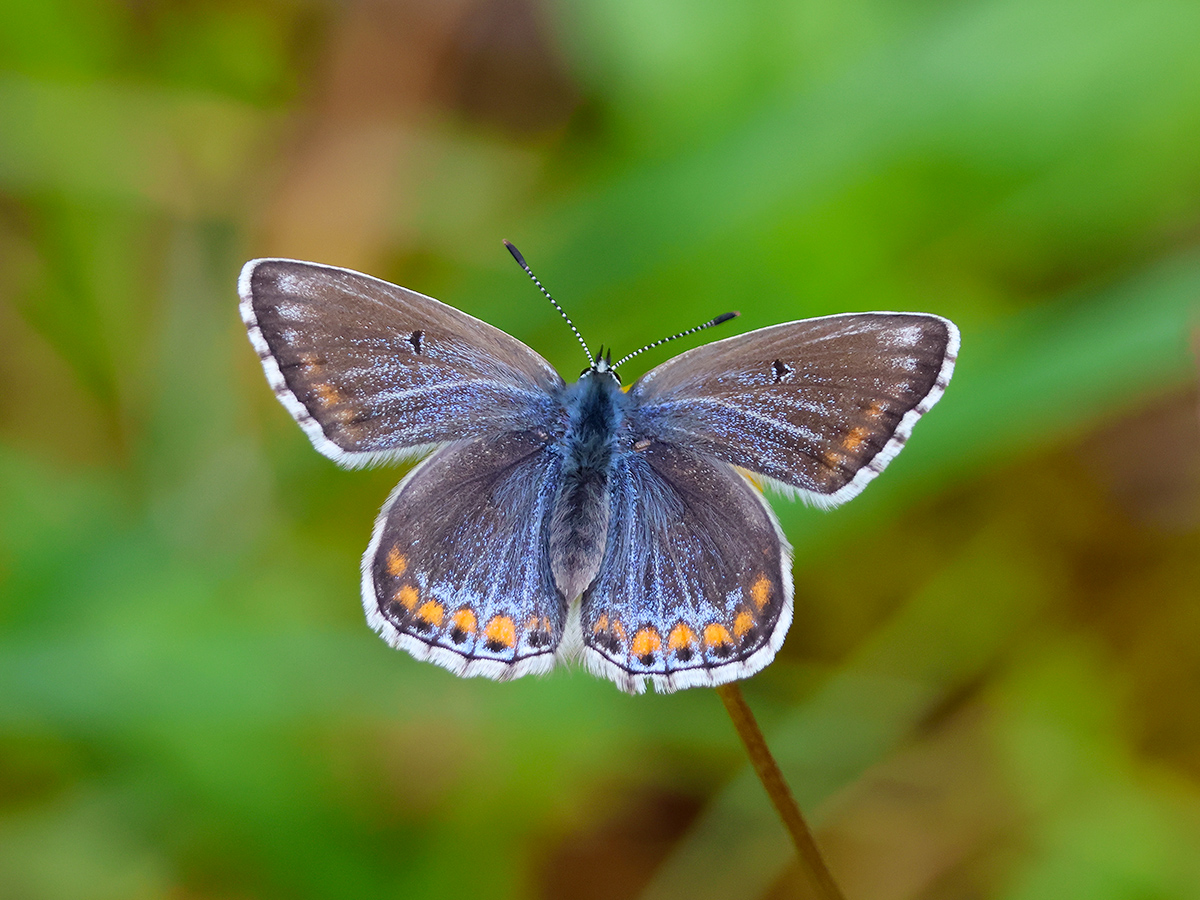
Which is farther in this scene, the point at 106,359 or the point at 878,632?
the point at 106,359

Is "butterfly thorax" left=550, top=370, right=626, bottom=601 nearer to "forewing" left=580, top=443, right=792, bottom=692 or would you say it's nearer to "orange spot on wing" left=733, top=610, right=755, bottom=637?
"forewing" left=580, top=443, right=792, bottom=692

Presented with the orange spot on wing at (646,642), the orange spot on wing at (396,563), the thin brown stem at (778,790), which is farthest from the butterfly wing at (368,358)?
the thin brown stem at (778,790)

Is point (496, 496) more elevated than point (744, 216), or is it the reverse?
point (744, 216)

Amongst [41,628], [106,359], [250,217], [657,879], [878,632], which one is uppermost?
[250,217]

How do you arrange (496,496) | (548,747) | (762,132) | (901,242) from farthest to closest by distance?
(901,242)
(762,132)
(548,747)
(496,496)

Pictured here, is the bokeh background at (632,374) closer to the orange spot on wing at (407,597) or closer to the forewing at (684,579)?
the forewing at (684,579)

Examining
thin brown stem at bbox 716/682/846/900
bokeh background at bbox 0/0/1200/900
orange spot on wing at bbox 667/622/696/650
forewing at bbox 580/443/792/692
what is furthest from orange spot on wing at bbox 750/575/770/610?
bokeh background at bbox 0/0/1200/900

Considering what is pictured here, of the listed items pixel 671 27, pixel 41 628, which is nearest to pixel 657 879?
pixel 41 628

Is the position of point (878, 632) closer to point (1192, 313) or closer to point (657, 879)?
point (657, 879)
